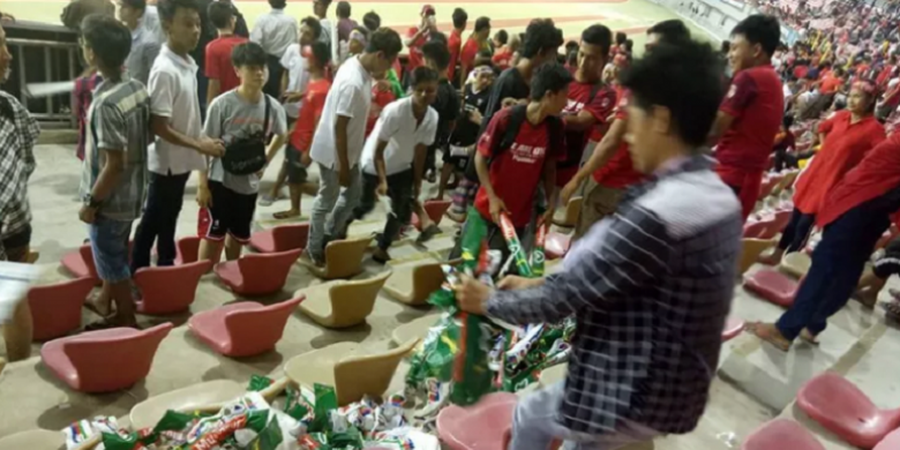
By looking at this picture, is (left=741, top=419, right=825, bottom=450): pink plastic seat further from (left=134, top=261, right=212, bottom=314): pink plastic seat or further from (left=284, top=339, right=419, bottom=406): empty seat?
(left=134, top=261, right=212, bottom=314): pink plastic seat

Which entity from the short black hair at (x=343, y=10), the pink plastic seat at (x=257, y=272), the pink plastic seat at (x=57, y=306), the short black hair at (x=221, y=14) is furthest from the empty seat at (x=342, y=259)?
the short black hair at (x=343, y=10)

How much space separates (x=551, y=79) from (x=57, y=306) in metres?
2.34

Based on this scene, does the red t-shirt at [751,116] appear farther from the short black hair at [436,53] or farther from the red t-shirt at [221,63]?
the red t-shirt at [221,63]

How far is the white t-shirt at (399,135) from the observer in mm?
4215

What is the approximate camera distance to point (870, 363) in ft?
13.2

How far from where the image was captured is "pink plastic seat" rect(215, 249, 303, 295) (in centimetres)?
366

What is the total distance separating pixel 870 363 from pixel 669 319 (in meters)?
3.28

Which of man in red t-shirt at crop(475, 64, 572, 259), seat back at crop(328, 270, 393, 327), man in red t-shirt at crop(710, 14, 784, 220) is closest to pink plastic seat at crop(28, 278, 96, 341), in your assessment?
seat back at crop(328, 270, 393, 327)

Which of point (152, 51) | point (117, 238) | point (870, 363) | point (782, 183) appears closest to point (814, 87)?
point (782, 183)

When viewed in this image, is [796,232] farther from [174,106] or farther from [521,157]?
[174,106]

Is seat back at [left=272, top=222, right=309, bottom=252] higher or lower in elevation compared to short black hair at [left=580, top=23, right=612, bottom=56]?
lower

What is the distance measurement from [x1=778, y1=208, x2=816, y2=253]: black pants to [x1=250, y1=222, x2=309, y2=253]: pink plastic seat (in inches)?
132

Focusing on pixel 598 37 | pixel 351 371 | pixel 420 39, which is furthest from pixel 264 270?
pixel 420 39

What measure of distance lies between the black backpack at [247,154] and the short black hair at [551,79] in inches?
55.6
